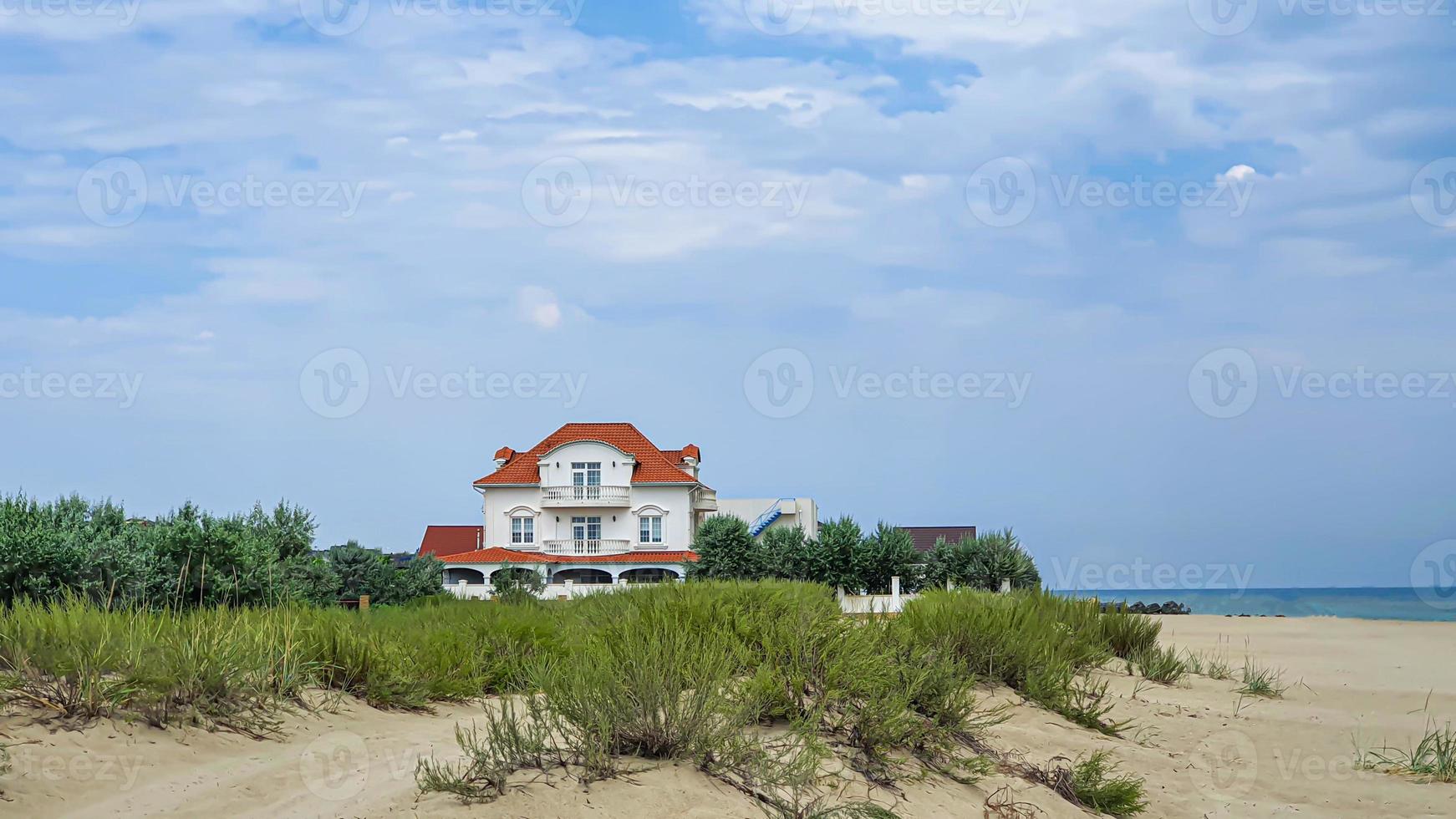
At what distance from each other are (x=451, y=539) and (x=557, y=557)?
23.5 m

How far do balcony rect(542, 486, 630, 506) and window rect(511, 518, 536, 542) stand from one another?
146 cm

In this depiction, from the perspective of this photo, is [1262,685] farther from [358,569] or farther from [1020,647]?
[358,569]

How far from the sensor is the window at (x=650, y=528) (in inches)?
2226

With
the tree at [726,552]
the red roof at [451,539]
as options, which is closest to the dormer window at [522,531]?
the tree at [726,552]

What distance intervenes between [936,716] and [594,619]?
4.88 m

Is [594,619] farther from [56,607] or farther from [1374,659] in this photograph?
[1374,659]

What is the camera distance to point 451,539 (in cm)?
7638

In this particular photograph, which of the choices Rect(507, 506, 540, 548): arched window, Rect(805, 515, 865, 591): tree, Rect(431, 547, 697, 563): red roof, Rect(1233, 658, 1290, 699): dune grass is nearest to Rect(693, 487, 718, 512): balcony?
Rect(431, 547, 697, 563): red roof

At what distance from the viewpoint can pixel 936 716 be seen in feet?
28.1

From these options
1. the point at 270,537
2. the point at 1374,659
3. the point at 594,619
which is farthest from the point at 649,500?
the point at 594,619

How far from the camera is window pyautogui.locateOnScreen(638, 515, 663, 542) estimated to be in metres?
56.5

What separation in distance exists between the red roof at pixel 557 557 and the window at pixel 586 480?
3.04 metres

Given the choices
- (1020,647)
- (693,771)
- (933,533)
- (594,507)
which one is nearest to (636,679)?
(693,771)

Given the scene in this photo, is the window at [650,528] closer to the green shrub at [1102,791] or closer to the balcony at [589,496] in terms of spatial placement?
the balcony at [589,496]
